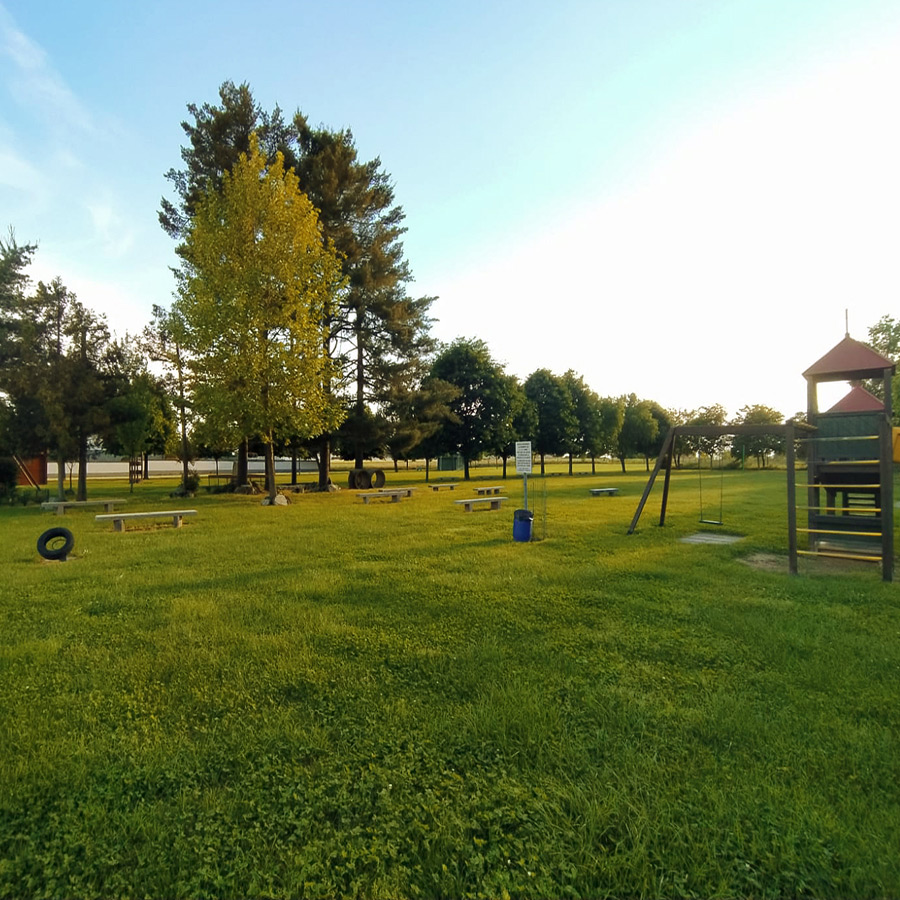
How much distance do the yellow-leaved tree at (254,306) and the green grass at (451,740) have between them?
38.0 feet

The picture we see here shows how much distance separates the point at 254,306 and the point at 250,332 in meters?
0.87

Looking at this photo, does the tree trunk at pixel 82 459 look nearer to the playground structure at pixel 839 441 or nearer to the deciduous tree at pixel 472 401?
the playground structure at pixel 839 441

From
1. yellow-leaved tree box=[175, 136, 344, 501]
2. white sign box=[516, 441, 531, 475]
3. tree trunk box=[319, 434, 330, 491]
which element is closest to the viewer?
white sign box=[516, 441, 531, 475]

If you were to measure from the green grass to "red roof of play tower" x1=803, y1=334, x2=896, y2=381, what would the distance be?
4744 mm

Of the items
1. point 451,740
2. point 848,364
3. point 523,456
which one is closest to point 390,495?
point 523,456

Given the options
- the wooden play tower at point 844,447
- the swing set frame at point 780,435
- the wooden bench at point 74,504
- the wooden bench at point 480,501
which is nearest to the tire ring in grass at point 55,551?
the wooden bench at point 74,504

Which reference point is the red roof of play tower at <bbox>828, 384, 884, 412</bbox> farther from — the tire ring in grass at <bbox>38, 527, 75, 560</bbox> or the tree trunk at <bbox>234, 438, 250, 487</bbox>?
the tree trunk at <bbox>234, 438, 250, 487</bbox>

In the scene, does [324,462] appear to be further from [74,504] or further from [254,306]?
[74,504]

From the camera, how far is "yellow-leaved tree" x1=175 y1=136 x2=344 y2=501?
16797 mm

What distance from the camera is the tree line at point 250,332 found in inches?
667

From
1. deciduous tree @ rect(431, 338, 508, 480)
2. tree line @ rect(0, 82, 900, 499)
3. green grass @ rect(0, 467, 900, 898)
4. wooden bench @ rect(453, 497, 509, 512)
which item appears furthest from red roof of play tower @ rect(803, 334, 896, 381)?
deciduous tree @ rect(431, 338, 508, 480)

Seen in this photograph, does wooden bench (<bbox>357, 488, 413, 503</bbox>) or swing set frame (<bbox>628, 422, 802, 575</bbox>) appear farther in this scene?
wooden bench (<bbox>357, 488, 413, 503</bbox>)

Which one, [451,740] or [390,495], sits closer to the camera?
[451,740]

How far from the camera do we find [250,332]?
17.0 meters
